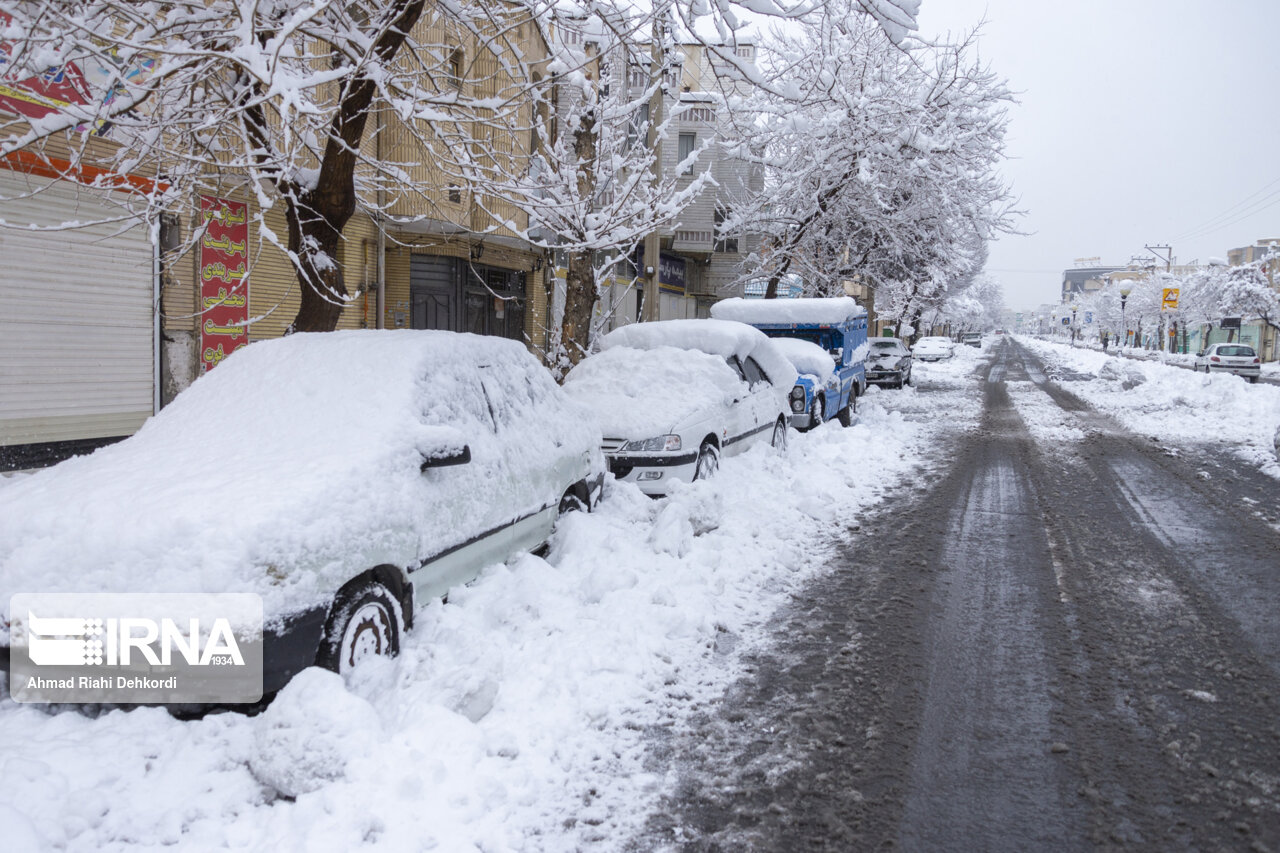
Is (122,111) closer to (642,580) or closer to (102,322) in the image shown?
(642,580)

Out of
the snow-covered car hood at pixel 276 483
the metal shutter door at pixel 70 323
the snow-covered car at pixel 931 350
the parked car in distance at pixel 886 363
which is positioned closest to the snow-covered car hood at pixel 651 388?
the snow-covered car hood at pixel 276 483

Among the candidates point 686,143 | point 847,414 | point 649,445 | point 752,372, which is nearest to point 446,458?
point 649,445

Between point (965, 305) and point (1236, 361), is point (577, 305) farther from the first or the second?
point (965, 305)

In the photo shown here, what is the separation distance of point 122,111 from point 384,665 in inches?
157

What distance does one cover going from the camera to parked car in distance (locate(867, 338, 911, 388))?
26766 millimetres

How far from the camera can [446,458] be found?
4.47 meters

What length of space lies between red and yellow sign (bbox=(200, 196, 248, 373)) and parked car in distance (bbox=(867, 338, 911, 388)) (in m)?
18.8

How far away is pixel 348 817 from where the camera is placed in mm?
3123

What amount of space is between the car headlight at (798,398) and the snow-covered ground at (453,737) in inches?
308

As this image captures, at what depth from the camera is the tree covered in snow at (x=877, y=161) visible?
19.2 m

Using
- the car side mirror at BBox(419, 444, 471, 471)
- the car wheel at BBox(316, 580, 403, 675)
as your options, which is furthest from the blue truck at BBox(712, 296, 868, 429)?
the car wheel at BBox(316, 580, 403, 675)

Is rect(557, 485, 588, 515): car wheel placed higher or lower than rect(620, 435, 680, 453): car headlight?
lower

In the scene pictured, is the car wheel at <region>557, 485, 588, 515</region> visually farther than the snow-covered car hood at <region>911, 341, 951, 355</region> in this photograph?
No

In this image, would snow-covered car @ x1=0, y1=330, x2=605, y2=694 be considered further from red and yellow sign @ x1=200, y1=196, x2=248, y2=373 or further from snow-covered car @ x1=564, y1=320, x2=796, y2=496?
red and yellow sign @ x1=200, y1=196, x2=248, y2=373
